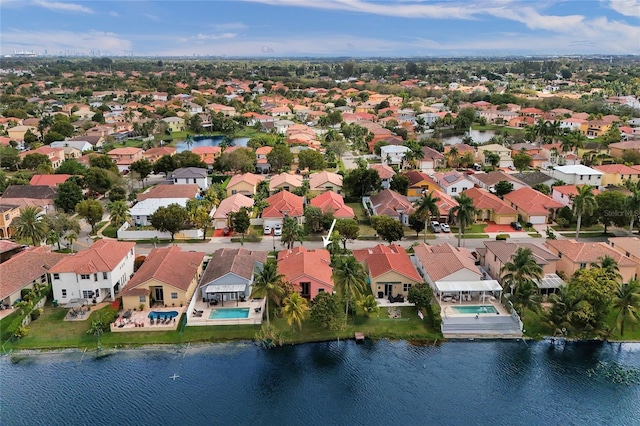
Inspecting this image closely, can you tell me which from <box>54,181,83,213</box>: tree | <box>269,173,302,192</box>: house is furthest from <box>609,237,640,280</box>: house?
<box>54,181,83,213</box>: tree

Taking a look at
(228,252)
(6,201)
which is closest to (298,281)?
(228,252)

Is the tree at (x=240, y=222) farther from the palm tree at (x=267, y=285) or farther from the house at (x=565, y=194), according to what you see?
the house at (x=565, y=194)

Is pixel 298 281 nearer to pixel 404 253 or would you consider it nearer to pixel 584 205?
pixel 404 253

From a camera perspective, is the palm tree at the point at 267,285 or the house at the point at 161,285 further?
the house at the point at 161,285

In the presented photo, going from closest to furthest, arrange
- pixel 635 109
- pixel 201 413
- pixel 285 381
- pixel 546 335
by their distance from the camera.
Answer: pixel 201 413, pixel 285 381, pixel 546 335, pixel 635 109

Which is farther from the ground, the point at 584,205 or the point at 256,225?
the point at 584,205

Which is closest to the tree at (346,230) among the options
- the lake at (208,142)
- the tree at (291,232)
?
the tree at (291,232)

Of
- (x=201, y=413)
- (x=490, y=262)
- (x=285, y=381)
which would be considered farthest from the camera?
(x=490, y=262)

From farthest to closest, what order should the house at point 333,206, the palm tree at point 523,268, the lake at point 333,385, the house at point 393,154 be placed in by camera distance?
the house at point 393,154, the house at point 333,206, the palm tree at point 523,268, the lake at point 333,385
